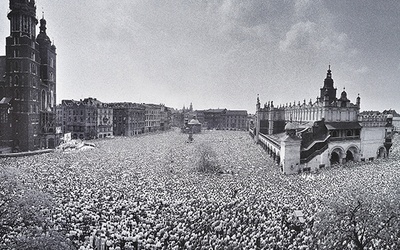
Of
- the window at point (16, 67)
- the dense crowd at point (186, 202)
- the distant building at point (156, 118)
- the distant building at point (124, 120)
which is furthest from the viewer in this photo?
the distant building at point (156, 118)

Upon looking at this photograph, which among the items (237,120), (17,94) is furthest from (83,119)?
(237,120)

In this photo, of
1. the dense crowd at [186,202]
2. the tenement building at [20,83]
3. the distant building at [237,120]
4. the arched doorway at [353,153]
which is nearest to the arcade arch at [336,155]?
the arched doorway at [353,153]

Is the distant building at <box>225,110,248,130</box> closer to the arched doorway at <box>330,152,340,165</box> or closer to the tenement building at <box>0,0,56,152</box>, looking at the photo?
the arched doorway at <box>330,152,340,165</box>

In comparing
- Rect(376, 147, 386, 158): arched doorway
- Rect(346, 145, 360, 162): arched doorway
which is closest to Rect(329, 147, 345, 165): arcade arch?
Rect(346, 145, 360, 162): arched doorway

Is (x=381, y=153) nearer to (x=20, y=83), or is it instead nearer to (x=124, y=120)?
(x=20, y=83)

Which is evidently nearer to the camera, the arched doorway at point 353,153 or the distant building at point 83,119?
the arched doorway at point 353,153

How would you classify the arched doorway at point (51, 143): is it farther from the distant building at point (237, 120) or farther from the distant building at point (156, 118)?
the distant building at point (237, 120)

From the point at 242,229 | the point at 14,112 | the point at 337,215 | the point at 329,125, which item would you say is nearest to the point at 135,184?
the point at 242,229
